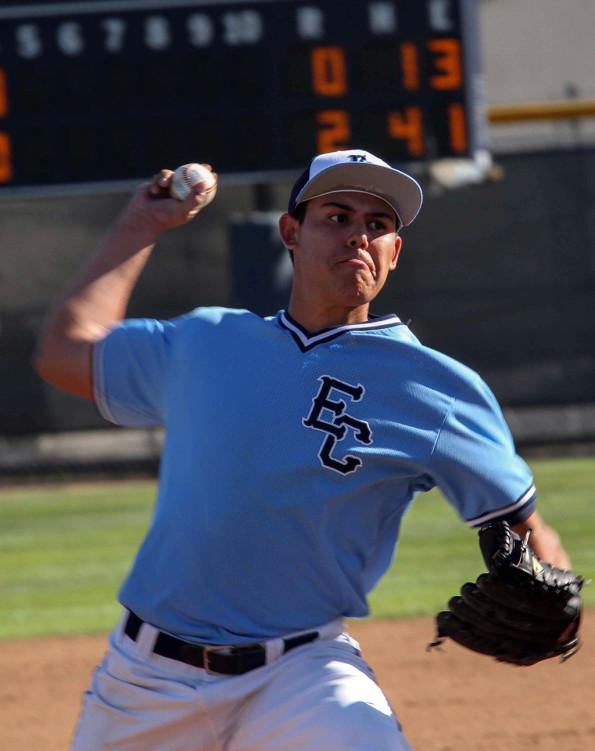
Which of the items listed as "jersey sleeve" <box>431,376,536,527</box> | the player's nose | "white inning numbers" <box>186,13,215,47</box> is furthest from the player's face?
"white inning numbers" <box>186,13,215,47</box>

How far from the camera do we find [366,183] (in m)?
2.85

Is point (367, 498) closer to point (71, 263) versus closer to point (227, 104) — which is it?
point (227, 104)

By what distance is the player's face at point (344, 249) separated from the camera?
279 cm

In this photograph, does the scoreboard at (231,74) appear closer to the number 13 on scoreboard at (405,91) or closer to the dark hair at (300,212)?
the number 13 on scoreboard at (405,91)

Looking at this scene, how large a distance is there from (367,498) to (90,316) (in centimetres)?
61

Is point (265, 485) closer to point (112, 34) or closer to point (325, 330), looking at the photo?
point (325, 330)

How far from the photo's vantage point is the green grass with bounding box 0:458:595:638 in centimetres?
711

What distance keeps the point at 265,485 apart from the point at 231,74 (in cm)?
669

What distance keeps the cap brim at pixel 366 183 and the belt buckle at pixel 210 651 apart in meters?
0.88

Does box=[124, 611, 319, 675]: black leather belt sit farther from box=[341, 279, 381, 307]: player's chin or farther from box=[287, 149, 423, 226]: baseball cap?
box=[287, 149, 423, 226]: baseball cap

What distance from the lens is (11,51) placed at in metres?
9.05

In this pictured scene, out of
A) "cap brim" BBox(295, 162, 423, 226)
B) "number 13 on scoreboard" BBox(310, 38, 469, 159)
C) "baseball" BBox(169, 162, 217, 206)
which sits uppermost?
"baseball" BBox(169, 162, 217, 206)

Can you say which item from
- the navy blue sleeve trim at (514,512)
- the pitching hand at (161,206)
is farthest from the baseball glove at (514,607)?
the pitching hand at (161,206)

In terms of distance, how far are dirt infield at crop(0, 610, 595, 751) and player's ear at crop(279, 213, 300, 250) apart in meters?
2.22
